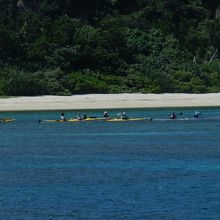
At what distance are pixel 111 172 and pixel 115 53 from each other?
6133 centimetres

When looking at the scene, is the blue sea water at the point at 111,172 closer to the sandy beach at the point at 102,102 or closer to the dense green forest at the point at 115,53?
the sandy beach at the point at 102,102

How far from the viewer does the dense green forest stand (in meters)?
103

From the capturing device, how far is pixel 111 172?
168ft

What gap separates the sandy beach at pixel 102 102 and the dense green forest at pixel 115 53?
14.9 feet

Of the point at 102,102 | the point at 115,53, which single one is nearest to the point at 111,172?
the point at 102,102

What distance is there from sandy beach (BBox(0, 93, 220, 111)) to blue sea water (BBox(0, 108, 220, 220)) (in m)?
11.2

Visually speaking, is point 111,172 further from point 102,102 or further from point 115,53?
point 115,53

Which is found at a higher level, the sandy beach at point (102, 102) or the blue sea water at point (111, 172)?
the blue sea water at point (111, 172)

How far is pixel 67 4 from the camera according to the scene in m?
136

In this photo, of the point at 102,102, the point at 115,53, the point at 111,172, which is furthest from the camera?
the point at 115,53

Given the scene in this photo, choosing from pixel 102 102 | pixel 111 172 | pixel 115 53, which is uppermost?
pixel 111 172

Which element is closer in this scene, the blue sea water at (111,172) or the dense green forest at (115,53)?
the blue sea water at (111,172)

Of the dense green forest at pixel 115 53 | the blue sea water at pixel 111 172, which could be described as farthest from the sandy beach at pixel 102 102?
the blue sea water at pixel 111 172

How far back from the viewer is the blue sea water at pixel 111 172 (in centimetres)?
4116
